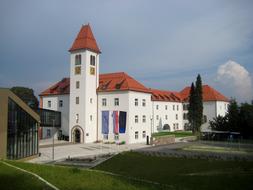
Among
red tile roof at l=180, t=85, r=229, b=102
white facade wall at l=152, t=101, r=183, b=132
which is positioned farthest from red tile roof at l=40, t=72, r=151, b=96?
red tile roof at l=180, t=85, r=229, b=102

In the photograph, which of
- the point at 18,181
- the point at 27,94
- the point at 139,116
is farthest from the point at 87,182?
the point at 27,94

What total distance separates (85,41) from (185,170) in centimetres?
3184

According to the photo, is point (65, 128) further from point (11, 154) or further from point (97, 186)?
point (97, 186)

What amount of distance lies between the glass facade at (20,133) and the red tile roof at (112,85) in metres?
18.6

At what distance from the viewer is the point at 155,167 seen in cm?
2325

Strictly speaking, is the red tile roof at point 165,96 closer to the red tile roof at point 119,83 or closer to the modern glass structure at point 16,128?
the red tile roof at point 119,83

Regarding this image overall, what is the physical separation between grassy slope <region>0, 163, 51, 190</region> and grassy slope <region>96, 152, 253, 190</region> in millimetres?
6326

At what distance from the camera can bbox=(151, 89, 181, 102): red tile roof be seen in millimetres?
67250

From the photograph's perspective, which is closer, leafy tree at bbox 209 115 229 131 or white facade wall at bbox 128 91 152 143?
white facade wall at bbox 128 91 152 143

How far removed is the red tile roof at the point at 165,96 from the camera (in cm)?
6725

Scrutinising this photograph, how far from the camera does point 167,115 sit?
6938 cm

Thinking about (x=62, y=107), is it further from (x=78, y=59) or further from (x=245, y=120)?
(x=245, y=120)

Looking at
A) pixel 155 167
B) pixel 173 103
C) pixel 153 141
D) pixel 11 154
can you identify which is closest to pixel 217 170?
pixel 155 167

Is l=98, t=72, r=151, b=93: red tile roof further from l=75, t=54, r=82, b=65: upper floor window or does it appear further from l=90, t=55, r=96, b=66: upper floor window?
l=75, t=54, r=82, b=65: upper floor window
